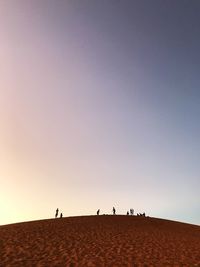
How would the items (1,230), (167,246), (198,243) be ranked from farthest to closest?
(1,230)
(198,243)
(167,246)

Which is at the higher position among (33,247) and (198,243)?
(198,243)

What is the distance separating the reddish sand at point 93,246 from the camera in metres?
20.4

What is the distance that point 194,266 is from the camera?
20.2m

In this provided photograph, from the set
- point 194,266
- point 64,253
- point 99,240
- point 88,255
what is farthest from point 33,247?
point 194,266

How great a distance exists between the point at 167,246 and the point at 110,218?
16.2m

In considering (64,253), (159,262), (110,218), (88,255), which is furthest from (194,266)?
(110,218)

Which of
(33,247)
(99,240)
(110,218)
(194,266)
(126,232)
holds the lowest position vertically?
(194,266)

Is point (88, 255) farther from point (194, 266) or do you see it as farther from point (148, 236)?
point (148, 236)

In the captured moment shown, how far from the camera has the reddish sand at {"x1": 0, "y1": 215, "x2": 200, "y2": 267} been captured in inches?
802

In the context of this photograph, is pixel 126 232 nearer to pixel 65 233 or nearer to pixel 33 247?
pixel 65 233

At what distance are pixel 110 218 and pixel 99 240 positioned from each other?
49.4ft

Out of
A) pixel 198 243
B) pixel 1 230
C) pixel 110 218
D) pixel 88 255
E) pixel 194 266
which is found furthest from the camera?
pixel 110 218

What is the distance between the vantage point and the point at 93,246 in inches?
976

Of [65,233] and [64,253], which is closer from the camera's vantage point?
[64,253]
